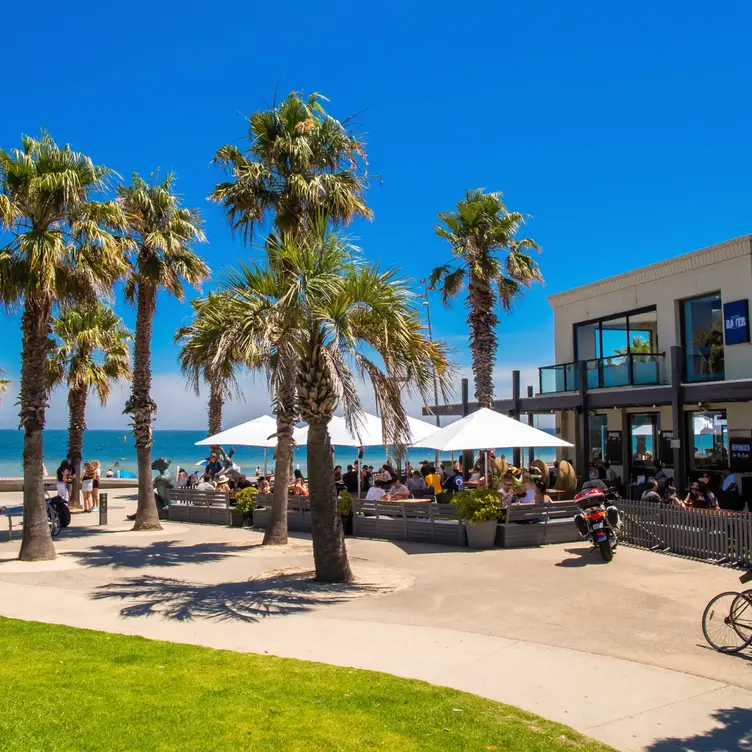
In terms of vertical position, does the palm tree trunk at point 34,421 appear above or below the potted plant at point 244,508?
above

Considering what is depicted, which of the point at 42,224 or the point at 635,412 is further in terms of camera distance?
the point at 635,412

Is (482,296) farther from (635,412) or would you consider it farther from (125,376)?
(125,376)

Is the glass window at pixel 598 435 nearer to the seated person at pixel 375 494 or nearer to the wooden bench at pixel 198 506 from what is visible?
the seated person at pixel 375 494

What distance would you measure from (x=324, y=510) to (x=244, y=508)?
323 inches

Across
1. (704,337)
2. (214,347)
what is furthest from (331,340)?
(704,337)

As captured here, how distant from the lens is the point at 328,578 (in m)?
11.0

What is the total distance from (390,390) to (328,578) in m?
2.99

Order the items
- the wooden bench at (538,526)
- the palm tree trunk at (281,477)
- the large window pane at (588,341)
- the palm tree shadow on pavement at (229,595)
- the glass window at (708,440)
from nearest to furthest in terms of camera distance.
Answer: the palm tree shadow on pavement at (229,595) → the wooden bench at (538,526) → the palm tree trunk at (281,477) → the glass window at (708,440) → the large window pane at (588,341)

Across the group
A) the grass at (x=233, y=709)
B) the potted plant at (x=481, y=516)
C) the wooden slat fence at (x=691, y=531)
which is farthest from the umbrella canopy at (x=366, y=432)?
the grass at (x=233, y=709)

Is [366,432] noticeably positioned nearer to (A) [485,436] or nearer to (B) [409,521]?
(B) [409,521]

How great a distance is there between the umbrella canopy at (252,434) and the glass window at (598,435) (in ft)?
34.8

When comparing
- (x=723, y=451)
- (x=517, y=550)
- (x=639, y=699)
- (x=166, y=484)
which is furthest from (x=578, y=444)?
(x=639, y=699)

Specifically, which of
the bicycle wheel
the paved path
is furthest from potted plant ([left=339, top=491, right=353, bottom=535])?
the bicycle wheel

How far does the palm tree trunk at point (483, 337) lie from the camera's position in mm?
21344
